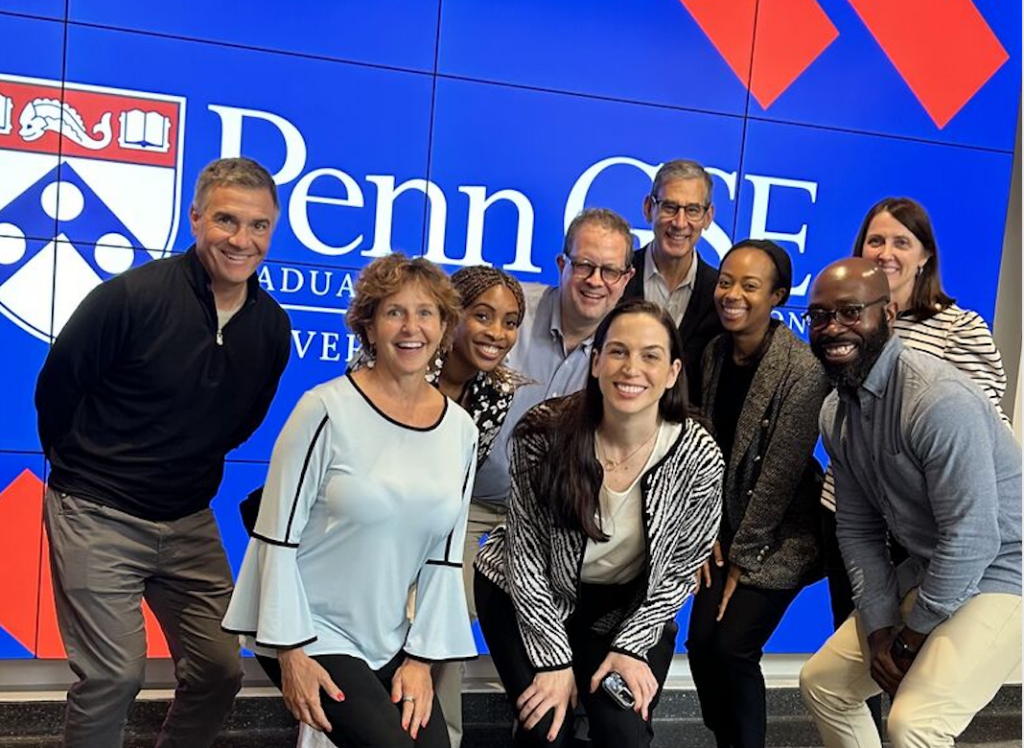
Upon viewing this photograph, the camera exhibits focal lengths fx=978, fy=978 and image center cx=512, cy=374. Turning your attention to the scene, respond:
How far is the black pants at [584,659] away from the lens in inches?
94.4

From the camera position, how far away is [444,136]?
368 cm

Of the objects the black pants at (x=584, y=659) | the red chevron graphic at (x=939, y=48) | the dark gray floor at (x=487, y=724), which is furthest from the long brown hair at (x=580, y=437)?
the red chevron graphic at (x=939, y=48)

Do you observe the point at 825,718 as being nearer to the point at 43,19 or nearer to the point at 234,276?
the point at 234,276

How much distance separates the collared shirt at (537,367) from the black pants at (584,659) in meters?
0.39

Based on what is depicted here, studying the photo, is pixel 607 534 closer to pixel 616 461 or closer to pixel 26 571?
pixel 616 461

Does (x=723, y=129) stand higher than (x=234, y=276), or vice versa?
(x=723, y=129)

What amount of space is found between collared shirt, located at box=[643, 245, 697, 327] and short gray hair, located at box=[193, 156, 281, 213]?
1227 mm

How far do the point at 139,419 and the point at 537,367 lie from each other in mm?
1135

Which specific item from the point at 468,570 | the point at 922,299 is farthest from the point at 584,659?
the point at 922,299

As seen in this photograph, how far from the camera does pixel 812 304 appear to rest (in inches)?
96.5

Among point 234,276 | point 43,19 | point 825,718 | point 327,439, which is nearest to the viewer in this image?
point 327,439

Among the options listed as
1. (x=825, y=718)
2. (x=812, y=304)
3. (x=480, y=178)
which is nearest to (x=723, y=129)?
(x=480, y=178)

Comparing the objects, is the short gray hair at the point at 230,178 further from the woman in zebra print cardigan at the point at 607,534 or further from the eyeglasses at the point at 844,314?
the eyeglasses at the point at 844,314

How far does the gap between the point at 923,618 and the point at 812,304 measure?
0.84 m
